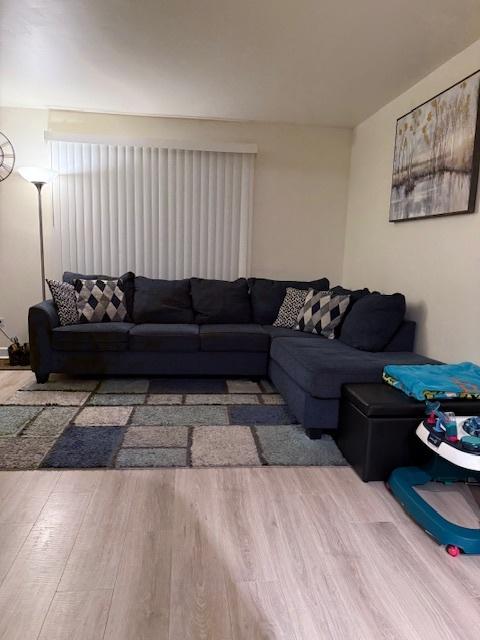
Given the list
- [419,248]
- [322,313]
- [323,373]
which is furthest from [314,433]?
[419,248]

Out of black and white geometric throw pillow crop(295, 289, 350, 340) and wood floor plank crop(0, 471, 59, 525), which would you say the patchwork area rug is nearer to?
wood floor plank crop(0, 471, 59, 525)

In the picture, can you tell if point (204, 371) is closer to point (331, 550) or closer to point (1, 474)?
point (1, 474)

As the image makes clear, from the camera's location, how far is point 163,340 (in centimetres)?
341

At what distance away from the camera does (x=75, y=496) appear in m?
1.91

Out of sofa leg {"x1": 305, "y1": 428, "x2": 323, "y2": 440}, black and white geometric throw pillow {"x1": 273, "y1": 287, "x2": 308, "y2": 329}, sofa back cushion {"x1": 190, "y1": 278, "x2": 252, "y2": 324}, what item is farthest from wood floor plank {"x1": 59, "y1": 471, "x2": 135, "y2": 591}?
black and white geometric throw pillow {"x1": 273, "y1": 287, "x2": 308, "y2": 329}

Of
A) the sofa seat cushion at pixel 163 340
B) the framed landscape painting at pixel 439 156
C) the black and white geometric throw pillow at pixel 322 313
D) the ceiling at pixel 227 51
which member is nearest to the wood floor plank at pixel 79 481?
the sofa seat cushion at pixel 163 340

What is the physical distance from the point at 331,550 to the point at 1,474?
1.57 metres

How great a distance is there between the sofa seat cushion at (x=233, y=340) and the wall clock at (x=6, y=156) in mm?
2459

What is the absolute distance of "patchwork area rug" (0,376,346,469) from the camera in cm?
227

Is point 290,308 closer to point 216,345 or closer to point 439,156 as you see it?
point 216,345

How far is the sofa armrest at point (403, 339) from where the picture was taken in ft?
9.91

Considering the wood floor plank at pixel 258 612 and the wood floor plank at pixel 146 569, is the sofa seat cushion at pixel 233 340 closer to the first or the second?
the wood floor plank at pixel 146 569

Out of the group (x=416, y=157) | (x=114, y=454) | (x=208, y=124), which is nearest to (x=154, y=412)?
(x=114, y=454)

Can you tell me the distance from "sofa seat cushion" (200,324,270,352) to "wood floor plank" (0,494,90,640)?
1.71 meters
